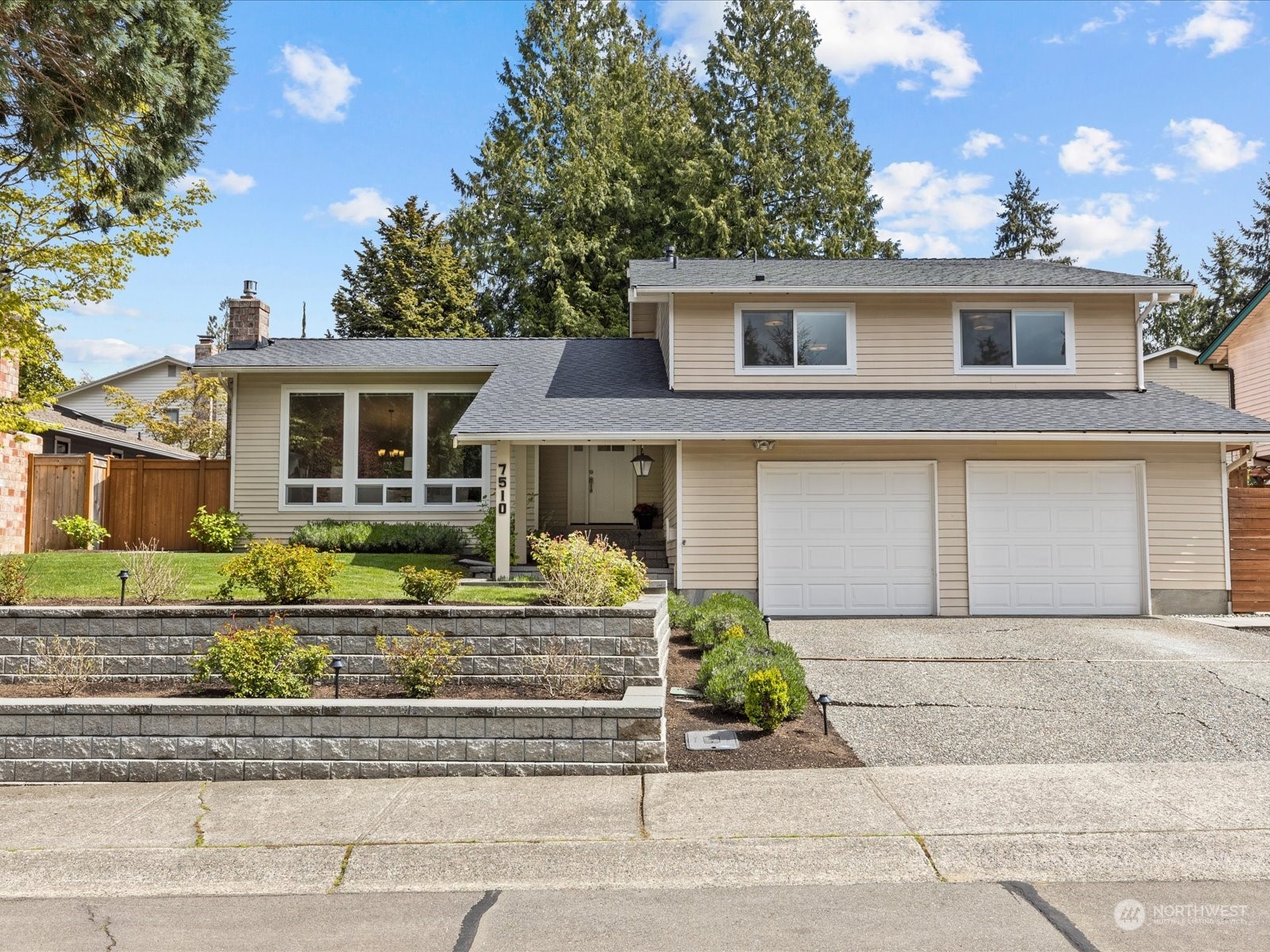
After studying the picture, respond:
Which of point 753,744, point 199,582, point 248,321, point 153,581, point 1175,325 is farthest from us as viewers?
point 1175,325

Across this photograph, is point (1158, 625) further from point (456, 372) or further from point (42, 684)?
point (42, 684)

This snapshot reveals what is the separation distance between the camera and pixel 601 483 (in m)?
17.7

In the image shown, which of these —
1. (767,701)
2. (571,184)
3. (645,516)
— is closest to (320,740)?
(767,701)

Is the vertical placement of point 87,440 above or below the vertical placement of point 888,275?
below

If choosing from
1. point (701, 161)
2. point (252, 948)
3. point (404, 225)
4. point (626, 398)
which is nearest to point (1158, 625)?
point (626, 398)

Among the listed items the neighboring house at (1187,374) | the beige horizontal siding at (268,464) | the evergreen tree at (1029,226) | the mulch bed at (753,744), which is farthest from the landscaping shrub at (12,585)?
the evergreen tree at (1029,226)

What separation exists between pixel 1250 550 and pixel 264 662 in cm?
1397

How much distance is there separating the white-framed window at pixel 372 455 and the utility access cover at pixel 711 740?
1008cm

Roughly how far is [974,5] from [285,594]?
11549mm

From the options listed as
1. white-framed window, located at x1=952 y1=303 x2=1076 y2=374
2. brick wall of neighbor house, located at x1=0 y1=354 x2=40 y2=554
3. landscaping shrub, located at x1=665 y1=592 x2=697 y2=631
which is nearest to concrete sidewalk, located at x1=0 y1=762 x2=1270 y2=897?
landscaping shrub, located at x1=665 y1=592 x2=697 y2=631

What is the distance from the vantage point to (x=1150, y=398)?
14.5 meters

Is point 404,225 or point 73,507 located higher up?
point 404,225

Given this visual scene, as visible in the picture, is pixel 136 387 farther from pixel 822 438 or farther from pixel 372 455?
pixel 822 438

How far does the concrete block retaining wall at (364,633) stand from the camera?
7598 millimetres
